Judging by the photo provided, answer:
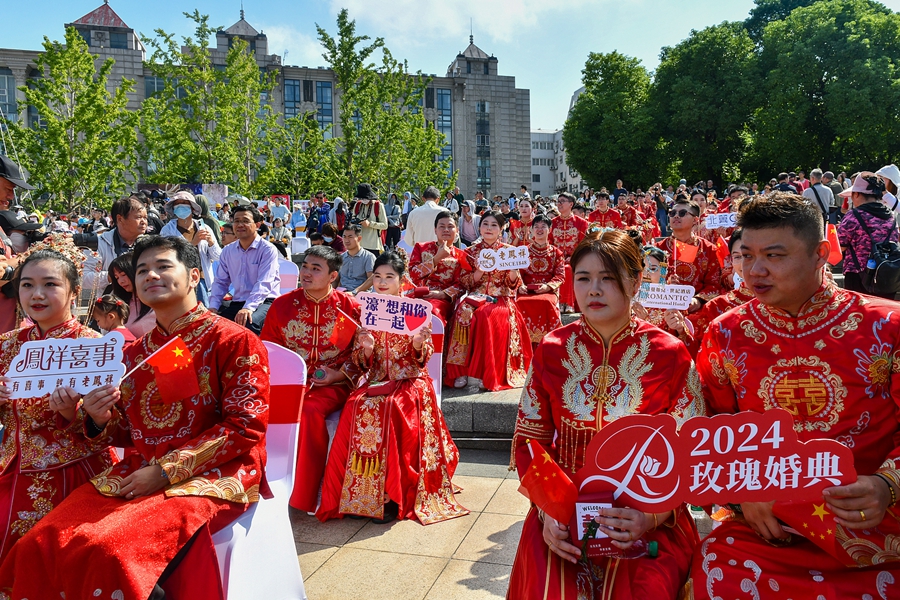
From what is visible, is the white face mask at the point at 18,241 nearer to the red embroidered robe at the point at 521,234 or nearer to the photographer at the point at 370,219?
the red embroidered robe at the point at 521,234

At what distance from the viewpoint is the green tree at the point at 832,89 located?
24.2 meters

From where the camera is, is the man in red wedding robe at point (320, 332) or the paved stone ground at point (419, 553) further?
the man in red wedding robe at point (320, 332)

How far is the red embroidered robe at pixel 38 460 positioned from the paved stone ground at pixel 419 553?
3.60 feet

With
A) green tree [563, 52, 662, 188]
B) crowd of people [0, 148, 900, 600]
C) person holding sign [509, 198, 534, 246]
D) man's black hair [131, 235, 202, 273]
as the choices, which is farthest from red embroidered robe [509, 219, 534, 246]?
green tree [563, 52, 662, 188]

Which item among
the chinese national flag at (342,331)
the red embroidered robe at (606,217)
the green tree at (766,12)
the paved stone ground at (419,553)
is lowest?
the paved stone ground at (419,553)

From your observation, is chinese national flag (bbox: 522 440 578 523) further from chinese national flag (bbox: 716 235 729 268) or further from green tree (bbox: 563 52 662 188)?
green tree (bbox: 563 52 662 188)

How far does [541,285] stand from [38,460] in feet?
15.9

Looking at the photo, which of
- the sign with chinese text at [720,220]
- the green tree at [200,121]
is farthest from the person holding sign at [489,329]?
the green tree at [200,121]

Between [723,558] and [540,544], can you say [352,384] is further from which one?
[723,558]

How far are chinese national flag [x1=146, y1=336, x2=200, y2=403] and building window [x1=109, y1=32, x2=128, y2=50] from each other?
163ft

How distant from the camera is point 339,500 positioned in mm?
3717

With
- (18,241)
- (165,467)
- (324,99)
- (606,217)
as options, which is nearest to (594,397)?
(165,467)

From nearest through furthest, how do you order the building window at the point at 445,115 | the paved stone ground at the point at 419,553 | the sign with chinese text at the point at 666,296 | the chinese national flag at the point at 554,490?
the chinese national flag at the point at 554,490 < the paved stone ground at the point at 419,553 < the sign with chinese text at the point at 666,296 < the building window at the point at 445,115

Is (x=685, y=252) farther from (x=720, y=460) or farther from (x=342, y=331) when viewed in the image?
(x=720, y=460)
